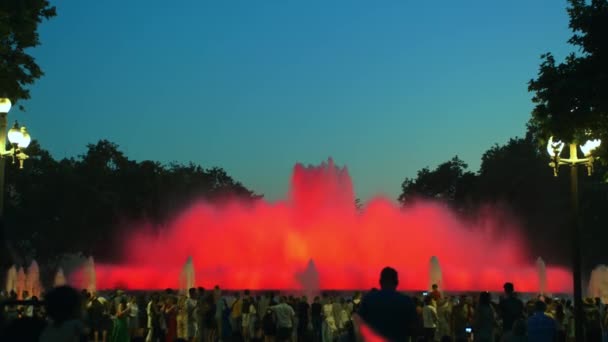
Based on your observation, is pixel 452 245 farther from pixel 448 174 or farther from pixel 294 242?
pixel 448 174

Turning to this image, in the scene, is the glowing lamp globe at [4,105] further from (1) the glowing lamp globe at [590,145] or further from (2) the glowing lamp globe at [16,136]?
(1) the glowing lamp globe at [590,145]

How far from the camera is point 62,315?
8.47m

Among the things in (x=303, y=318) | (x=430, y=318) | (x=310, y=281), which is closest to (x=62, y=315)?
(x=430, y=318)

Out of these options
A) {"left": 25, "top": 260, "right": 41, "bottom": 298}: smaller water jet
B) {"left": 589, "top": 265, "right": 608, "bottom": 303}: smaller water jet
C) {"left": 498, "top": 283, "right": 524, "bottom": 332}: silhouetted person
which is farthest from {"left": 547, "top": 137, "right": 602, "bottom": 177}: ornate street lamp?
{"left": 25, "top": 260, "right": 41, "bottom": 298}: smaller water jet

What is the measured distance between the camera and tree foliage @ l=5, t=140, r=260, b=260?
80.2m

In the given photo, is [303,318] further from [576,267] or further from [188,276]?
[188,276]

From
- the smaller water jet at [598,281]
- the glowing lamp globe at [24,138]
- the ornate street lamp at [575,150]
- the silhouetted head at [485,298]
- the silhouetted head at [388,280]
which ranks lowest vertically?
the smaller water jet at [598,281]

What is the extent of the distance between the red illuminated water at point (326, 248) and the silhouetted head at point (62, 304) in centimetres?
4875

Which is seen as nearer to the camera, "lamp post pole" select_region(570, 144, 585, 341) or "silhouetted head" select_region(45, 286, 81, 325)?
"silhouetted head" select_region(45, 286, 81, 325)

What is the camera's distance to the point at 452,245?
69.4 meters

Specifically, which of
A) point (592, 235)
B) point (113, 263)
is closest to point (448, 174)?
point (592, 235)

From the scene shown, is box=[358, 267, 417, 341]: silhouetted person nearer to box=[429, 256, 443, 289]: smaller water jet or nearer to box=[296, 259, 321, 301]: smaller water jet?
box=[296, 259, 321, 301]: smaller water jet

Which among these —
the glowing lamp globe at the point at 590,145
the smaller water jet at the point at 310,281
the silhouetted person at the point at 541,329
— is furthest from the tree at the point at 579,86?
the smaller water jet at the point at 310,281

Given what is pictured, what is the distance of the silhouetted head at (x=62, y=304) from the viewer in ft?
27.5
